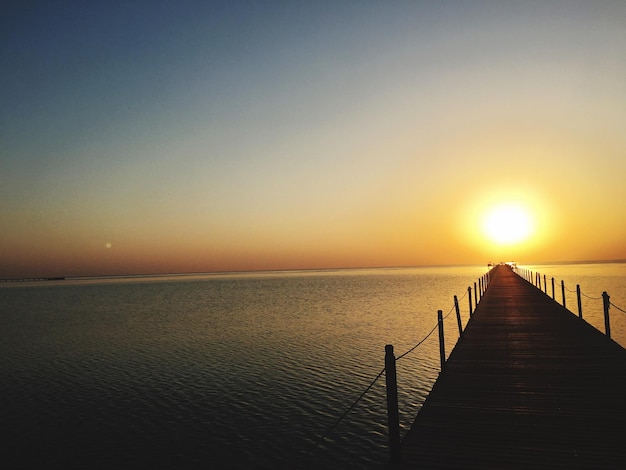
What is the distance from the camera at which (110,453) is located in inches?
455

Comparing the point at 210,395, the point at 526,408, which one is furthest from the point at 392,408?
the point at 210,395

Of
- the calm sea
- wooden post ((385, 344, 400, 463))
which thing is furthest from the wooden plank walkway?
the calm sea

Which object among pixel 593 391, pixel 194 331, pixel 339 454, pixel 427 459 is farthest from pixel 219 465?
pixel 194 331

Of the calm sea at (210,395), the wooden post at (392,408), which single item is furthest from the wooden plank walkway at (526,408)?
the calm sea at (210,395)

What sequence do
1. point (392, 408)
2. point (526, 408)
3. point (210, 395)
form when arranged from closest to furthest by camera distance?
point (392, 408)
point (526, 408)
point (210, 395)

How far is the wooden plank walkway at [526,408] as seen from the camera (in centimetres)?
672

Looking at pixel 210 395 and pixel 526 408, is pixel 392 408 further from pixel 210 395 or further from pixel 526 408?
pixel 210 395

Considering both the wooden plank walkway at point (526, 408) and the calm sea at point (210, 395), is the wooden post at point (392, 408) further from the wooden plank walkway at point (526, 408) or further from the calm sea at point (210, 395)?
the calm sea at point (210, 395)

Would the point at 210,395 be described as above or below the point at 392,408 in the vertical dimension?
below

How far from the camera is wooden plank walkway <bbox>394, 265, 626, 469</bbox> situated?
672cm

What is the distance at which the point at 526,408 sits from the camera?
886 centimetres

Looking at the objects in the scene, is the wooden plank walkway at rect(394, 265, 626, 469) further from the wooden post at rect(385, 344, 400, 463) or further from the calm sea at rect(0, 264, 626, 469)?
the calm sea at rect(0, 264, 626, 469)

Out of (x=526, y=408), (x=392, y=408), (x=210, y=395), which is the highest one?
(x=392, y=408)

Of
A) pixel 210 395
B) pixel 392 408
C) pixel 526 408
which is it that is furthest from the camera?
pixel 210 395
